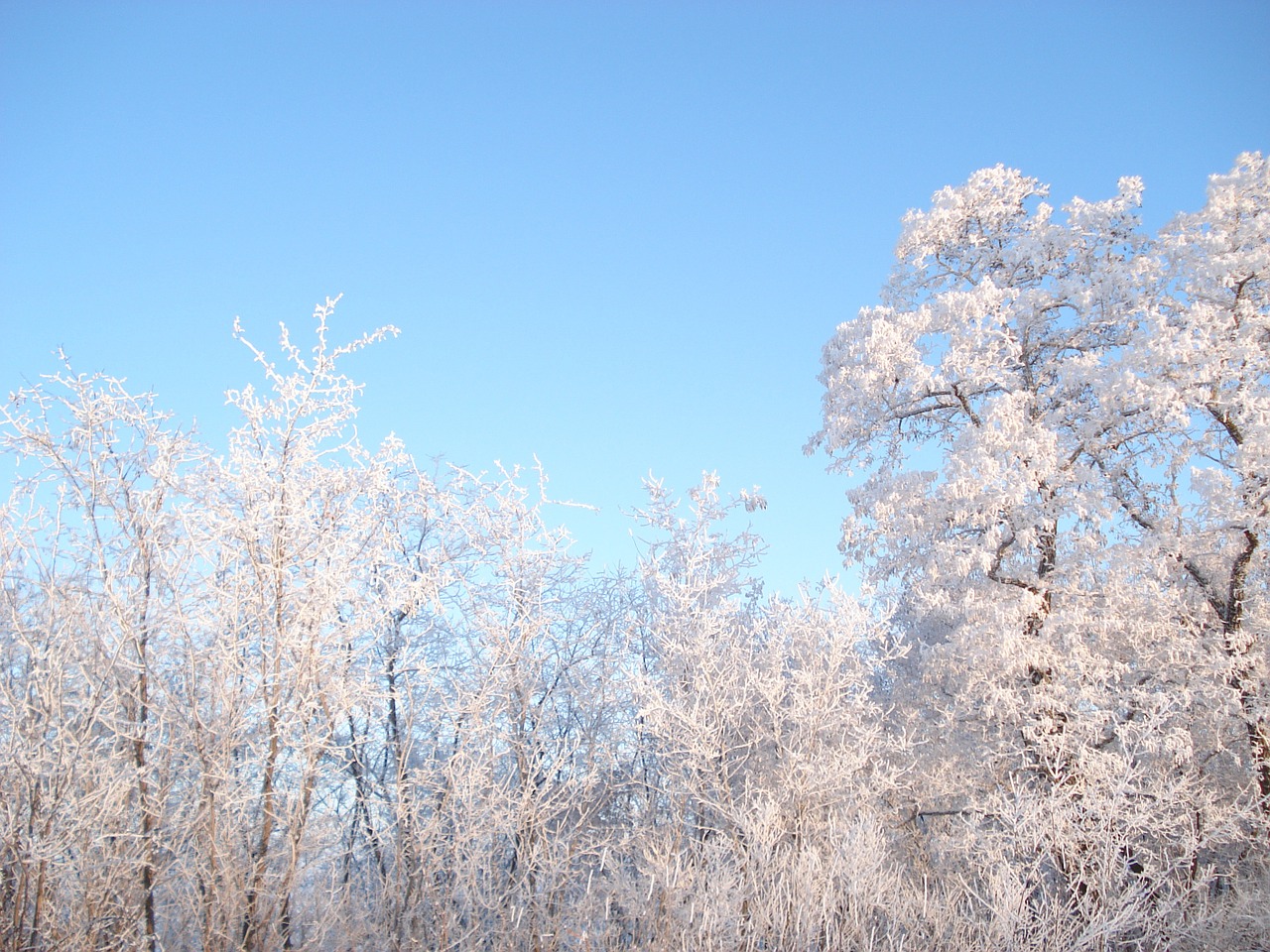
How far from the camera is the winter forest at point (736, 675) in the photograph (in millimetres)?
8555

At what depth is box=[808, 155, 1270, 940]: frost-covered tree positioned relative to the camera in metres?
12.5

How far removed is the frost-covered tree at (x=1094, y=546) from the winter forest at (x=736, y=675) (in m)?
0.08

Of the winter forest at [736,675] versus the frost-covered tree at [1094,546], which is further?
the frost-covered tree at [1094,546]

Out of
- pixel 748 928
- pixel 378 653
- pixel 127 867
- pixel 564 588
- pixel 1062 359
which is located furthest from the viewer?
pixel 564 588

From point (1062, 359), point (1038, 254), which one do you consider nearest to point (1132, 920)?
point (1062, 359)

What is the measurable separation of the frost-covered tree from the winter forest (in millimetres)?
75

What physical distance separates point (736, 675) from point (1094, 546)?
5983mm

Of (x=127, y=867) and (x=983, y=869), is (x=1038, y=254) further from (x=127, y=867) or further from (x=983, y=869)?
(x=127, y=867)

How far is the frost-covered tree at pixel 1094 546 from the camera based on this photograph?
493 inches

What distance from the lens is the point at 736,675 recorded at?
14.6m


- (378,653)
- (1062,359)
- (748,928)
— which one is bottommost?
(748,928)

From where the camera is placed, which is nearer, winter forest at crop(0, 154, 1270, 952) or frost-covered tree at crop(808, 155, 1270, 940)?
winter forest at crop(0, 154, 1270, 952)

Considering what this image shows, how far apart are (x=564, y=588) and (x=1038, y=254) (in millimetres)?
10998

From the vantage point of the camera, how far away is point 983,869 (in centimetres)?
1185
